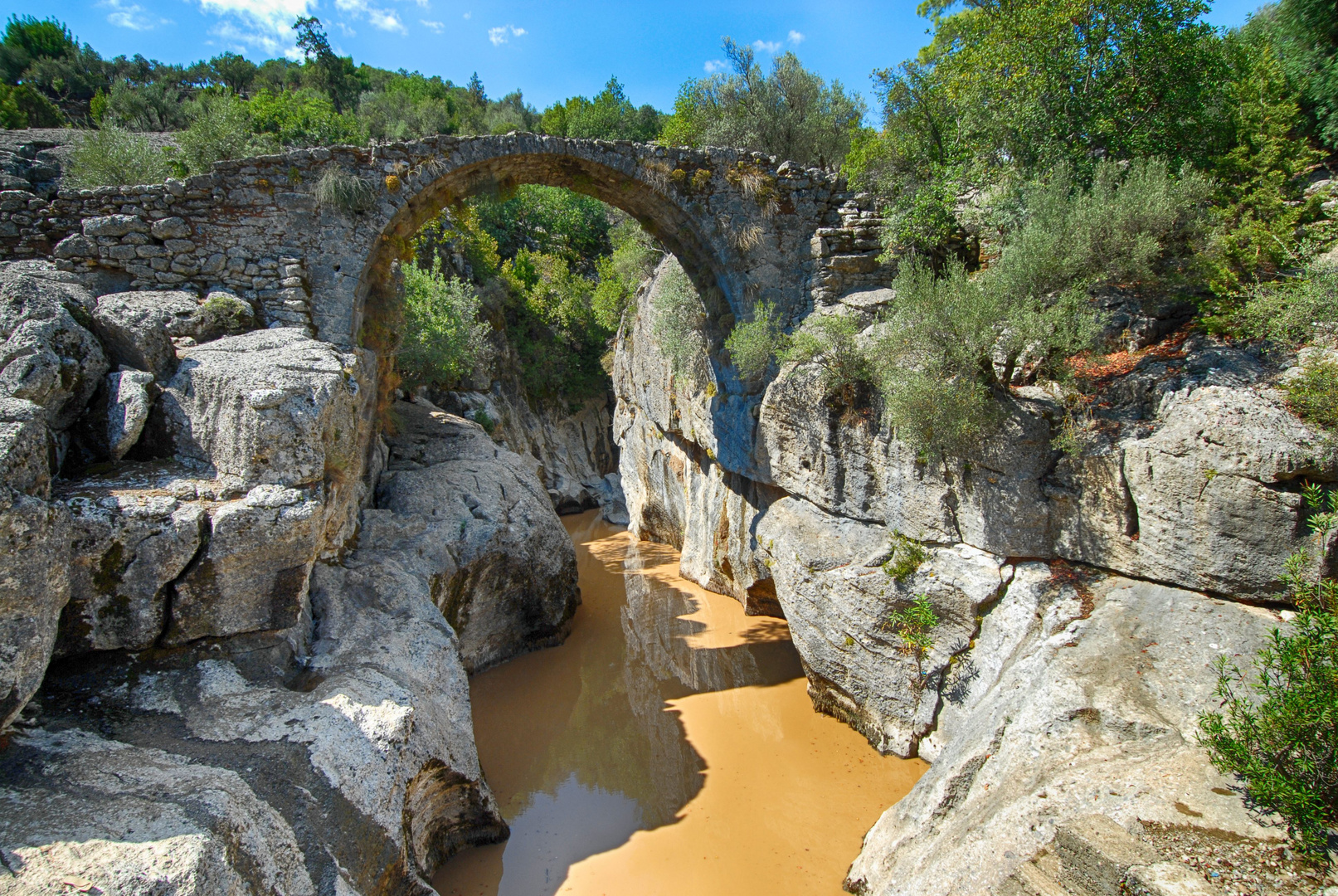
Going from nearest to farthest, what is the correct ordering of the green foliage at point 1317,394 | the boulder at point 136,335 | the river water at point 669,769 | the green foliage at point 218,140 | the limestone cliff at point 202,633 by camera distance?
the limestone cliff at point 202,633 < the green foliage at point 1317,394 < the boulder at point 136,335 < the river water at point 669,769 < the green foliage at point 218,140

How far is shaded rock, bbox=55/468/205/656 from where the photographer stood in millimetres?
4414

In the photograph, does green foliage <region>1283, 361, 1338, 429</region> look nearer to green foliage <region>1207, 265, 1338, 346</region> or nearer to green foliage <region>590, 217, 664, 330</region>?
green foliage <region>1207, 265, 1338, 346</region>

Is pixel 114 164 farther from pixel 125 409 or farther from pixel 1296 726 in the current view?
pixel 1296 726

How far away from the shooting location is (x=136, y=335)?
18.7 ft

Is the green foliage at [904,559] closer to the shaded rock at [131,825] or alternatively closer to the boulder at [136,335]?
the shaded rock at [131,825]

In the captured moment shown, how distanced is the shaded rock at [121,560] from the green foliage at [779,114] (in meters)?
13.0

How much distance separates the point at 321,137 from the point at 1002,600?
86.6 feet

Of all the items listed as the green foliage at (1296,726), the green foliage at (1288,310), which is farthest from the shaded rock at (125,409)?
the green foliage at (1288,310)

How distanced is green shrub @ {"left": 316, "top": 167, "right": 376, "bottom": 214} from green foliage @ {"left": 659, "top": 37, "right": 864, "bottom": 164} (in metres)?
8.44

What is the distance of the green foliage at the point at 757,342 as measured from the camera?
28.8 feet

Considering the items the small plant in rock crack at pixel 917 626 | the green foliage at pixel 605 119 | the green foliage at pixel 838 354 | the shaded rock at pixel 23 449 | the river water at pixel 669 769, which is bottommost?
the river water at pixel 669 769

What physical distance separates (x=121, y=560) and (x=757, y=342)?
7165mm

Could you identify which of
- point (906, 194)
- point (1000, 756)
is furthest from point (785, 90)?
point (1000, 756)

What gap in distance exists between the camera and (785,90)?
15.5m
